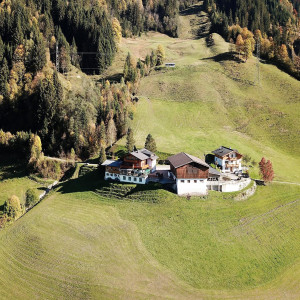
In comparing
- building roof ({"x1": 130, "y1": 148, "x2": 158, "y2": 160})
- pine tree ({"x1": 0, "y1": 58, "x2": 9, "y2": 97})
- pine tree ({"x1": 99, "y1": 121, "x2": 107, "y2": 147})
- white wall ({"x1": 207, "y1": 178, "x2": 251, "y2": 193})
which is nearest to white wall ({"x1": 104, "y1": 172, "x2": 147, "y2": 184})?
building roof ({"x1": 130, "y1": 148, "x2": 158, "y2": 160})

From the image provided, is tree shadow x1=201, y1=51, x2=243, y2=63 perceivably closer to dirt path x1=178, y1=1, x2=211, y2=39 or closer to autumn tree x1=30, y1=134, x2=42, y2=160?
dirt path x1=178, y1=1, x2=211, y2=39

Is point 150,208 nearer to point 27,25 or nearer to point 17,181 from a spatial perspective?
point 17,181

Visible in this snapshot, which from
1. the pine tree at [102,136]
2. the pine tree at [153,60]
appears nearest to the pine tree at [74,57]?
the pine tree at [153,60]

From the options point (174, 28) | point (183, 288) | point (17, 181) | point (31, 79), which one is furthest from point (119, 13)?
point (183, 288)

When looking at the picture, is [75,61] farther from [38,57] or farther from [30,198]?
[30,198]

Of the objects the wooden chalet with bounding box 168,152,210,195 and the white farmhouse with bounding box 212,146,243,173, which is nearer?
the wooden chalet with bounding box 168,152,210,195

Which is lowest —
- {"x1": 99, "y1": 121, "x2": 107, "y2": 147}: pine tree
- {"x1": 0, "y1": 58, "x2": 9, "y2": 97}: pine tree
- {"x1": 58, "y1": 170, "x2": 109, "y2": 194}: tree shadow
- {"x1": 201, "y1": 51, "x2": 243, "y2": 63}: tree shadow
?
{"x1": 58, "y1": 170, "x2": 109, "y2": 194}: tree shadow

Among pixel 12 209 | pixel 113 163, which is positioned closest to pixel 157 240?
pixel 113 163
